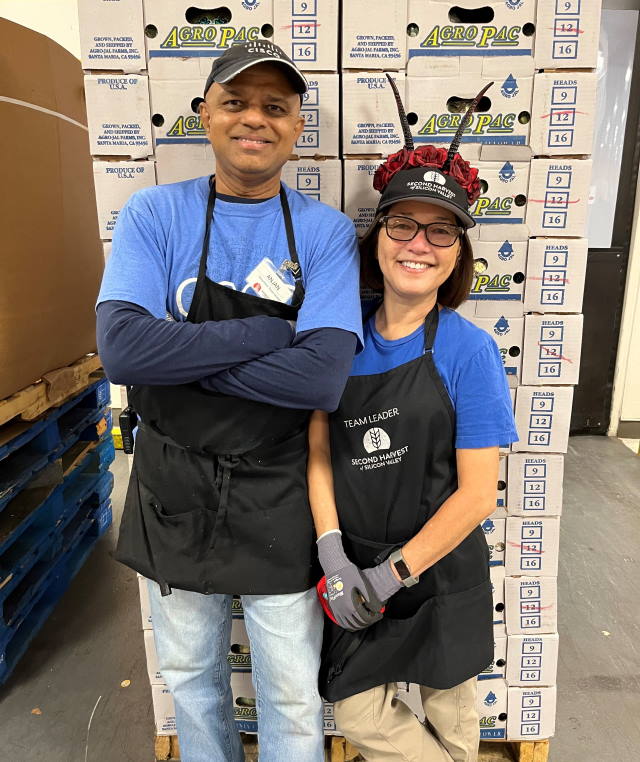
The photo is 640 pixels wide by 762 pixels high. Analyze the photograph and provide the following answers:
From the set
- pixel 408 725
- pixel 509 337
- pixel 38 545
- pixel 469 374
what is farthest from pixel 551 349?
pixel 38 545

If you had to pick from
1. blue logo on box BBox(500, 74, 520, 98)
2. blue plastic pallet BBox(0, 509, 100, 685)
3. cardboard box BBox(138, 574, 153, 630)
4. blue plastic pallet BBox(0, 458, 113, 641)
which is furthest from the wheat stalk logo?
blue plastic pallet BBox(0, 509, 100, 685)

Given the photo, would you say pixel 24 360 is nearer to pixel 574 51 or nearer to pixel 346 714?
pixel 346 714

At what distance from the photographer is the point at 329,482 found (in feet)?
5.09

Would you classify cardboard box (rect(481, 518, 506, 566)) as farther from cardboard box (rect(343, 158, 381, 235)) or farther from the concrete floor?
cardboard box (rect(343, 158, 381, 235))

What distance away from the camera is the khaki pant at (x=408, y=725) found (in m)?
1.56

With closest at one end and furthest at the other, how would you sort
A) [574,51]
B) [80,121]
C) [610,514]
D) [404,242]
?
[404,242] → [574,51] → [80,121] → [610,514]

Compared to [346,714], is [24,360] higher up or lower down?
higher up

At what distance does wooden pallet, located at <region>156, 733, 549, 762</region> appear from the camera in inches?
81.0

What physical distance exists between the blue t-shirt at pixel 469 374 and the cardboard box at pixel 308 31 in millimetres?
833

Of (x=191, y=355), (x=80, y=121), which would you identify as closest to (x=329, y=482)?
(x=191, y=355)

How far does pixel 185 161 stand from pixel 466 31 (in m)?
0.89

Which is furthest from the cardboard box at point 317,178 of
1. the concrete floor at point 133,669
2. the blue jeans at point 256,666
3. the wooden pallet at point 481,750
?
the concrete floor at point 133,669

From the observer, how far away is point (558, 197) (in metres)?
1.73

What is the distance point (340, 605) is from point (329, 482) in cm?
31
